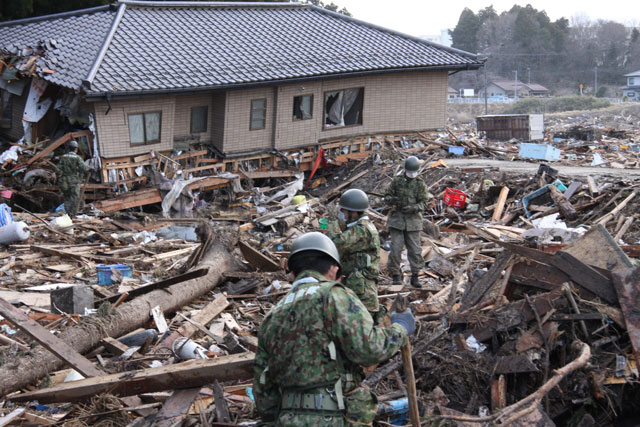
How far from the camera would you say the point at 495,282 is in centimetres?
662

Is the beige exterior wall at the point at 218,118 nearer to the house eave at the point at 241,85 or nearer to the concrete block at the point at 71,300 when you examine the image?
the house eave at the point at 241,85

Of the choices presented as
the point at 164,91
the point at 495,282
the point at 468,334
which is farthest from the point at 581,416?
the point at 164,91

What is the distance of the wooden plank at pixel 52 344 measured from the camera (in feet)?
18.6

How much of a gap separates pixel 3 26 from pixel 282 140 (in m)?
10.1

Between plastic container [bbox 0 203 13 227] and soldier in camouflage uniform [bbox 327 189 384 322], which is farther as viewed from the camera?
plastic container [bbox 0 203 13 227]

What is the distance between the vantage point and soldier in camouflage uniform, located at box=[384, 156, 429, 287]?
9.80 m

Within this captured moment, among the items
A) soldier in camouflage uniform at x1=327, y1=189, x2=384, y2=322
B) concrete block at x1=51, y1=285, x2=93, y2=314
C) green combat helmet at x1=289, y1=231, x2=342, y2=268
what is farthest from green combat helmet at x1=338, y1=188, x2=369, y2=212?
concrete block at x1=51, y1=285, x2=93, y2=314

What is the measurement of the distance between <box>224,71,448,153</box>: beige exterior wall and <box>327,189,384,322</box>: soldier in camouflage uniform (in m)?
13.8

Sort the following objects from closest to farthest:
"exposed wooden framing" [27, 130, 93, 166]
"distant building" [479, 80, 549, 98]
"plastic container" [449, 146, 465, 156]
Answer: "exposed wooden framing" [27, 130, 93, 166] < "plastic container" [449, 146, 465, 156] < "distant building" [479, 80, 549, 98]

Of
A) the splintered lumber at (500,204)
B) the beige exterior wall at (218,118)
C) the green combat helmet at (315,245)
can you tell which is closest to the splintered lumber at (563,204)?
the splintered lumber at (500,204)

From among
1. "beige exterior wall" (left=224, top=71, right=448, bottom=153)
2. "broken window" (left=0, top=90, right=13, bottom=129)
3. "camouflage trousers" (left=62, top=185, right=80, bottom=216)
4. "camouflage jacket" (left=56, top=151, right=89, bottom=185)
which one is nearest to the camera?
"camouflage jacket" (left=56, top=151, right=89, bottom=185)

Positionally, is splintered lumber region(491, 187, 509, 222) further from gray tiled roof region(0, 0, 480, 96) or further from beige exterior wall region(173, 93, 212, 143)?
beige exterior wall region(173, 93, 212, 143)

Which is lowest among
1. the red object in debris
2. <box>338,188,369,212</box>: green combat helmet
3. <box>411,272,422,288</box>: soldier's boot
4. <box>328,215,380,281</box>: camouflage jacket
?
<box>411,272,422,288</box>: soldier's boot

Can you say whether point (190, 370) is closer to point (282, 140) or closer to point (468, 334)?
point (468, 334)
